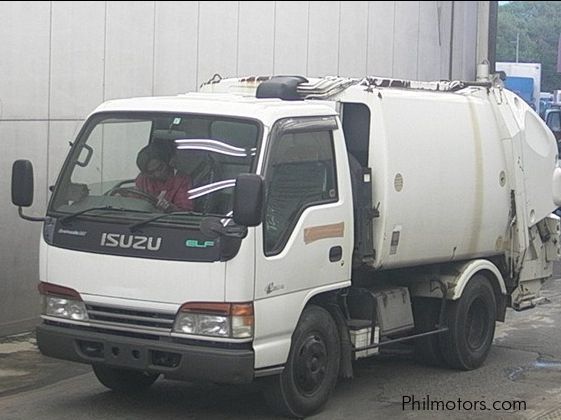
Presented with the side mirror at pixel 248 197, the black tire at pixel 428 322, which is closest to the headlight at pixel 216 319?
the side mirror at pixel 248 197

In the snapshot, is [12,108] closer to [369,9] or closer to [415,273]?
[415,273]

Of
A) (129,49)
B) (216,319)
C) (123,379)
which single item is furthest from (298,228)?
(129,49)

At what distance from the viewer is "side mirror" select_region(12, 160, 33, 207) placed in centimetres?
812

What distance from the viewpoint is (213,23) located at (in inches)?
535

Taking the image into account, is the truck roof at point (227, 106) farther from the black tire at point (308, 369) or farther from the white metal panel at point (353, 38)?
the white metal panel at point (353, 38)

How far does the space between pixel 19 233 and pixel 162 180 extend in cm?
374

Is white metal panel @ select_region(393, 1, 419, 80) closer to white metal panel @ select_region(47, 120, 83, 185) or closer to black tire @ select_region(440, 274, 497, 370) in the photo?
white metal panel @ select_region(47, 120, 83, 185)

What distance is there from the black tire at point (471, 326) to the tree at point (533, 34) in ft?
26.1

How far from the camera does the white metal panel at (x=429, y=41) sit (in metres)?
19.2

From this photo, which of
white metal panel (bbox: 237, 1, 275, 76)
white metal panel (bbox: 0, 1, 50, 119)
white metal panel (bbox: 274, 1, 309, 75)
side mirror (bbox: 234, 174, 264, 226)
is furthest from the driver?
white metal panel (bbox: 274, 1, 309, 75)

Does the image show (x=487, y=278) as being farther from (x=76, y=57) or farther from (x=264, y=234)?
(x=76, y=57)

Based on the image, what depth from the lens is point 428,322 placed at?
398 inches

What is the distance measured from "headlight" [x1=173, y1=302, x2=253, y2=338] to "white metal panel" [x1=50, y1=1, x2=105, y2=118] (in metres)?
4.65

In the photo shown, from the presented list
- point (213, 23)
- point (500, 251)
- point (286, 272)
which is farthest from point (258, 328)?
point (213, 23)
